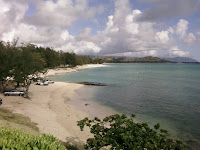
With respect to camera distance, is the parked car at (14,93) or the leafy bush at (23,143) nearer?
the leafy bush at (23,143)

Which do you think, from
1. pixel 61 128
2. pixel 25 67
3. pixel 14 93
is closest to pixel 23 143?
pixel 61 128

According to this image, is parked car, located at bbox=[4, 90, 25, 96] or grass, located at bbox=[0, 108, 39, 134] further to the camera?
parked car, located at bbox=[4, 90, 25, 96]

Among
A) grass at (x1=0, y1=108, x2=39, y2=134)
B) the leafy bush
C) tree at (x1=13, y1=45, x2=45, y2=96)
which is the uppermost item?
tree at (x1=13, y1=45, x2=45, y2=96)

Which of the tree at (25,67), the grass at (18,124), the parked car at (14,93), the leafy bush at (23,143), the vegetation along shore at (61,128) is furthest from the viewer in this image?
the parked car at (14,93)

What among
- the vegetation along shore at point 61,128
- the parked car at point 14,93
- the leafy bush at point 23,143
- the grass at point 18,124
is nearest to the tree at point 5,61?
the vegetation along shore at point 61,128

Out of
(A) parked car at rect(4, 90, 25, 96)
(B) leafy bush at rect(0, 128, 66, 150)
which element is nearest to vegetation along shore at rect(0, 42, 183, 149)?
(B) leafy bush at rect(0, 128, 66, 150)

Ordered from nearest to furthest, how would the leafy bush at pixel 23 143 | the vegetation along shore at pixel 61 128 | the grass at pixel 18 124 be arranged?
the leafy bush at pixel 23 143 < the vegetation along shore at pixel 61 128 < the grass at pixel 18 124

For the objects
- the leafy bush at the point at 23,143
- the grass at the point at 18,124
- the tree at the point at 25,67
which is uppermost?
the tree at the point at 25,67

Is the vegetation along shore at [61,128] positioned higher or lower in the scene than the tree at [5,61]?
lower

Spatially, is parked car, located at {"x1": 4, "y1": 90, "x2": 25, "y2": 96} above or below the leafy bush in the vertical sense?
below

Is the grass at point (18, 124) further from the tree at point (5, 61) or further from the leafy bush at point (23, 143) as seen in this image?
the tree at point (5, 61)

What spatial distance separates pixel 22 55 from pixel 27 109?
16.2 m

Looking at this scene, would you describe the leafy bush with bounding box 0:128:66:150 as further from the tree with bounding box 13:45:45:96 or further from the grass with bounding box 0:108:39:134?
the tree with bounding box 13:45:45:96

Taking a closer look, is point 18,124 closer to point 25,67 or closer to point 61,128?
point 61,128
